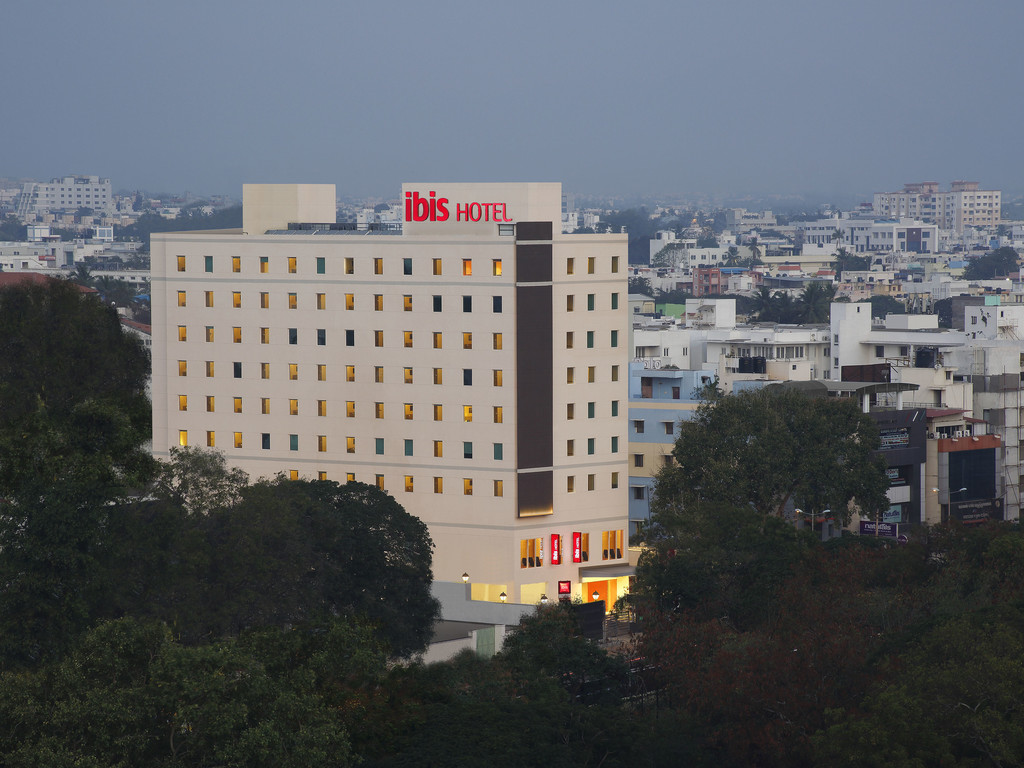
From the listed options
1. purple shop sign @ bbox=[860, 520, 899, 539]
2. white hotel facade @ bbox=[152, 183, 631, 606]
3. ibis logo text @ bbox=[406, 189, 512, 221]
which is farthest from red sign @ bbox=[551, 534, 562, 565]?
ibis logo text @ bbox=[406, 189, 512, 221]

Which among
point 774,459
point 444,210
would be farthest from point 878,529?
point 444,210

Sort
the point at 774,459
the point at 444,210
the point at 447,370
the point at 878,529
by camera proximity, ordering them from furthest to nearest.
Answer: the point at 878,529
the point at 444,210
the point at 447,370
the point at 774,459

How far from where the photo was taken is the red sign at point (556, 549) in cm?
8444

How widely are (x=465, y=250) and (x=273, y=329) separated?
10560 mm

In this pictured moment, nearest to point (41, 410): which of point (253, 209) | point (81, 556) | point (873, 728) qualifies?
point (81, 556)

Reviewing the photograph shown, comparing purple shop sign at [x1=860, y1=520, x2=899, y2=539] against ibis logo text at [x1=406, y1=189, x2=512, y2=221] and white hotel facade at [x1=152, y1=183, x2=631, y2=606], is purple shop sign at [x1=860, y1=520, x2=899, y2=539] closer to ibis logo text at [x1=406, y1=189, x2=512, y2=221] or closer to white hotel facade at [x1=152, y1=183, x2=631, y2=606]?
white hotel facade at [x1=152, y1=183, x2=631, y2=606]

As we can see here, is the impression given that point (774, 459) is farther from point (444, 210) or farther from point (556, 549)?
Answer: point (444, 210)

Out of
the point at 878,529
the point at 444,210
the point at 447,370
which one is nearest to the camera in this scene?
the point at 447,370

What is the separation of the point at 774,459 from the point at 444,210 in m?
18.8

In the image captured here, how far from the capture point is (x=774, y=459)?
8406 centimetres

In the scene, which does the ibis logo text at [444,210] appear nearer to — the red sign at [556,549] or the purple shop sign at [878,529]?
the red sign at [556,549]

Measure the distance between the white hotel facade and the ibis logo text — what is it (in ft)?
0.30

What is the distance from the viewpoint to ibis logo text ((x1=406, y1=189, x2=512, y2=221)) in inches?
3322

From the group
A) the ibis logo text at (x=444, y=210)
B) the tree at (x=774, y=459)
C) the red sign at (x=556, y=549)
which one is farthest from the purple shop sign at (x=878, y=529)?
the ibis logo text at (x=444, y=210)
